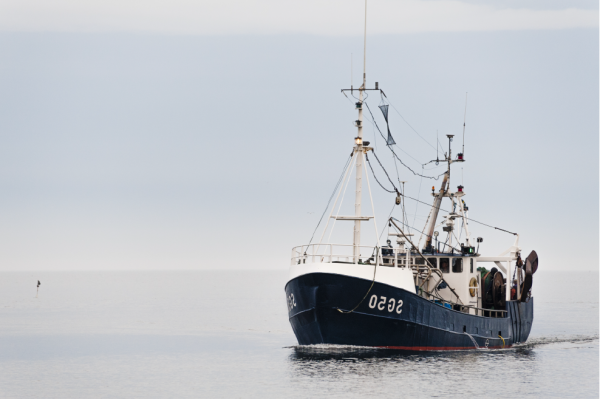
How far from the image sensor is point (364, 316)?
34500 millimetres

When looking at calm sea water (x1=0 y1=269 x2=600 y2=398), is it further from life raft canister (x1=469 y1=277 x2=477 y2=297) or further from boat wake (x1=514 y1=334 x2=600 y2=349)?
life raft canister (x1=469 y1=277 x2=477 y2=297)

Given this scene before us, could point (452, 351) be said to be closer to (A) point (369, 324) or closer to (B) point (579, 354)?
(A) point (369, 324)

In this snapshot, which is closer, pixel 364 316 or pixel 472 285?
pixel 364 316

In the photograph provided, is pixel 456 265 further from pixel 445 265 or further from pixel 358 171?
pixel 358 171

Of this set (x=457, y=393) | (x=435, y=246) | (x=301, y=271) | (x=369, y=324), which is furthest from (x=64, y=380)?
(x=435, y=246)

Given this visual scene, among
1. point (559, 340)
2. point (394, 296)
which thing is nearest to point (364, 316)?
point (394, 296)

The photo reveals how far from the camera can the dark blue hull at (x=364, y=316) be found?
34.0m

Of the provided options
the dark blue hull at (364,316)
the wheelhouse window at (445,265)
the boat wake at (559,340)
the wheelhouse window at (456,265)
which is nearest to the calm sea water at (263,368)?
the boat wake at (559,340)

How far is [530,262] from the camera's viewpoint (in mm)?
46094

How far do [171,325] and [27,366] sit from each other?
28.7 meters

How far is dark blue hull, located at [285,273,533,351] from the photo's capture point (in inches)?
1337

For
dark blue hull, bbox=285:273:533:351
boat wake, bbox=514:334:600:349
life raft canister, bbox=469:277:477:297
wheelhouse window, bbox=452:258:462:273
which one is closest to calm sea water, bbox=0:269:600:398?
boat wake, bbox=514:334:600:349

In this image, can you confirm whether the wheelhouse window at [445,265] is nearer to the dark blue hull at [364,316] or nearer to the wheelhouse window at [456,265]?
the wheelhouse window at [456,265]

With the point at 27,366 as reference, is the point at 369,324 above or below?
above
